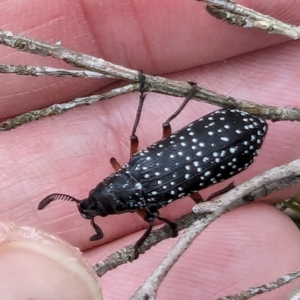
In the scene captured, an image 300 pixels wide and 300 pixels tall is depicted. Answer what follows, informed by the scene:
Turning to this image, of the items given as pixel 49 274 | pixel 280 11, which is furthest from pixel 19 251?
pixel 280 11

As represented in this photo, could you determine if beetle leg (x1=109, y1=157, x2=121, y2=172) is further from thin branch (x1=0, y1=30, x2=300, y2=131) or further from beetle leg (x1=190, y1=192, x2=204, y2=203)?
thin branch (x1=0, y1=30, x2=300, y2=131)

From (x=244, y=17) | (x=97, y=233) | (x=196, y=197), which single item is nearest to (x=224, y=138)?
(x=196, y=197)

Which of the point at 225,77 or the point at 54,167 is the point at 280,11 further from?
the point at 54,167

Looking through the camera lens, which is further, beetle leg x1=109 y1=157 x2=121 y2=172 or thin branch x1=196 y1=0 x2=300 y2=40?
beetle leg x1=109 y1=157 x2=121 y2=172

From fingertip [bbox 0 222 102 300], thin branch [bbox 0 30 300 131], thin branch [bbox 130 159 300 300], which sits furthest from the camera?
thin branch [bbox 0 30 300 131]

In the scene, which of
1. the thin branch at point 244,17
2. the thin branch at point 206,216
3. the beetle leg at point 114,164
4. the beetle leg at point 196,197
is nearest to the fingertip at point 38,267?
the thin branch at point 206,216

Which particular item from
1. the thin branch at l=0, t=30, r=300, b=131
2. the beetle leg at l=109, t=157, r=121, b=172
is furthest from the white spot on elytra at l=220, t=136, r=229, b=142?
the beetle leg at l=109, t=157, r=121, b=172

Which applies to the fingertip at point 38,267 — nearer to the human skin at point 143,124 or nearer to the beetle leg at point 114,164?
the human skin at point 143,124
